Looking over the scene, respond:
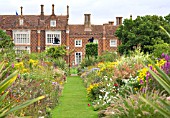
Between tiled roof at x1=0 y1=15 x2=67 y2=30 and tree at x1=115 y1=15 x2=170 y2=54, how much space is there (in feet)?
44.3

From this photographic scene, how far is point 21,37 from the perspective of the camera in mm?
68000

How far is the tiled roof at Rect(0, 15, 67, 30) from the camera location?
68.1 metres

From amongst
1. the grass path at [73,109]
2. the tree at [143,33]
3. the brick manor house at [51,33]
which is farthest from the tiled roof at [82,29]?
the grass path at [73,109]

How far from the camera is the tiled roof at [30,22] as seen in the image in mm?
68062

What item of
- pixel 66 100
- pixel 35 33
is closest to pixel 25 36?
pixel 35 33

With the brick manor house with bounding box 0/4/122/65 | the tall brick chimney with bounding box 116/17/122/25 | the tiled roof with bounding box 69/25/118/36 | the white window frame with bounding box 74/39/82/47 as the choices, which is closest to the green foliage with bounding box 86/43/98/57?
the brick manor house with bounding box 0/4/122/65

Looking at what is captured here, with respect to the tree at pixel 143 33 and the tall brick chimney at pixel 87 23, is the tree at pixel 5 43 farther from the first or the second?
the tall brick chimney at pixel 87 23

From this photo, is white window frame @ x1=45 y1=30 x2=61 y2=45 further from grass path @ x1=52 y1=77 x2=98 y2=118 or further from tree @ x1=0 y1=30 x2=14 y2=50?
grass path @ x1=52 y1=77 x2=98 y2=118

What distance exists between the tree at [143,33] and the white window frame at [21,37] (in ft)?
52.3

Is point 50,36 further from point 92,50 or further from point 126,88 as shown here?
point 126,88

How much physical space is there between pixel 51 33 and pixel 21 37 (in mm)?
4364

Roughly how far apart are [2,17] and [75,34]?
36.4 ft

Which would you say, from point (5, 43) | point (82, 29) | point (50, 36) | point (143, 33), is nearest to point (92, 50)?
point (5, 43)

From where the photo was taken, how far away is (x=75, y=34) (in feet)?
224
